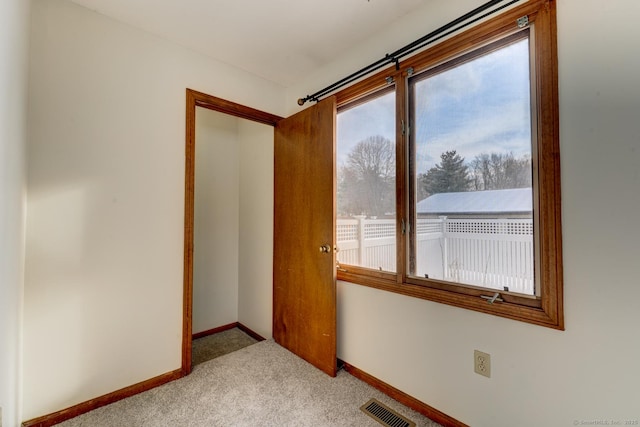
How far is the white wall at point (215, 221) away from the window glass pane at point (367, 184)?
1461mm

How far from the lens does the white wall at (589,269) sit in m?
1.06

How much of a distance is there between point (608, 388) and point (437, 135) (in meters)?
1.36

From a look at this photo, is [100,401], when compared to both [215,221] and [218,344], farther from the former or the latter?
[215,221]

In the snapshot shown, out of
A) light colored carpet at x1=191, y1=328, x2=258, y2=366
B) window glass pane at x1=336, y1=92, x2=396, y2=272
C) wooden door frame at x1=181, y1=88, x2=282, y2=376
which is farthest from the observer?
light colored carpet at x1=191, y1=328, x2=258, y2=366

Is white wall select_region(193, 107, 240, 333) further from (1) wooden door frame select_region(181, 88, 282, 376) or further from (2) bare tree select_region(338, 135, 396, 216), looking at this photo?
(2) bare tree select_region(338, 135, 396, 216)

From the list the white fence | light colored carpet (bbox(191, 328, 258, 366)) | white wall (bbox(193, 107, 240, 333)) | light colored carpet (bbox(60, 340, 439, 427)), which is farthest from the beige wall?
the white fence

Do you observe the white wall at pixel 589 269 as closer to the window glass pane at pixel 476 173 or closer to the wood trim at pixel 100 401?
the window glass pane at pixel 476 173

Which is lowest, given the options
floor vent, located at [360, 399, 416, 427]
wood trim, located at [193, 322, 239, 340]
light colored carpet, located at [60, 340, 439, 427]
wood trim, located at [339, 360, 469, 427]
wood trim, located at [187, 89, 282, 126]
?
wood trim, located at [193, 322, 239, 340]

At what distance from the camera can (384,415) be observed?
5.38ft

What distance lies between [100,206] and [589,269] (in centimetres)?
256

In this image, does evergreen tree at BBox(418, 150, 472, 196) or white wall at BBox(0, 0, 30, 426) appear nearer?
white wall at BBox(0, 0, 30, 426)

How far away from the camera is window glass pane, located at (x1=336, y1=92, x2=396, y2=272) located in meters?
1.93

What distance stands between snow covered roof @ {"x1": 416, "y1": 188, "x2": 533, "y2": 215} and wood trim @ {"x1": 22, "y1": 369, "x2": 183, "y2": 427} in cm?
209

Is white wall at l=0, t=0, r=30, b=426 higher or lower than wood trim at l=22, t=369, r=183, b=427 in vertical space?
higher
